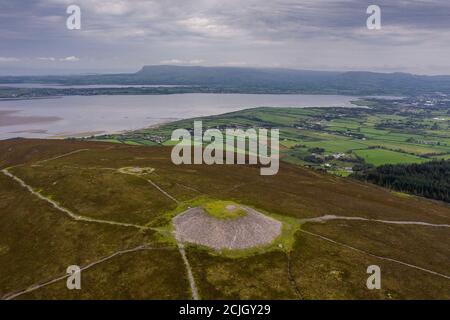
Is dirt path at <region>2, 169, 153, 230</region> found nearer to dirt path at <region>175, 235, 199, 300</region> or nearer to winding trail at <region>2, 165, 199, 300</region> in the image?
winding trail at <region>2, 165, 199, 300</region>

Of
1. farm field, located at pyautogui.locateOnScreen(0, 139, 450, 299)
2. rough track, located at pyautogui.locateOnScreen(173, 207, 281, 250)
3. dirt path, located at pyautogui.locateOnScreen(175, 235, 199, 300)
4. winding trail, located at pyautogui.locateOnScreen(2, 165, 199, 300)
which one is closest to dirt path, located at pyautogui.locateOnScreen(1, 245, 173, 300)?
winding trail, located at pyautogui.locateOnScreen(2, 165, 199, 300)

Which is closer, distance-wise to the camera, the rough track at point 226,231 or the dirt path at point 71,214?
the rough track at point 226,231

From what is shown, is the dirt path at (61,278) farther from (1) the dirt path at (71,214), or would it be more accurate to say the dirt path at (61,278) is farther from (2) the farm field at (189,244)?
(1) the dirt path at (71,214)

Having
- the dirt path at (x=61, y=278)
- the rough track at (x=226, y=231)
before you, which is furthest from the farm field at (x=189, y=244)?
the rough track at (x=226, y=231)

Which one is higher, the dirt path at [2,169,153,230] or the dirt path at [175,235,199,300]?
the dirt path at [2,169,153,230]

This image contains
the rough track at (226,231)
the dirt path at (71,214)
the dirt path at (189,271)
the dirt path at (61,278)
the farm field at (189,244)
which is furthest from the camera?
the dirt path at (71,214)

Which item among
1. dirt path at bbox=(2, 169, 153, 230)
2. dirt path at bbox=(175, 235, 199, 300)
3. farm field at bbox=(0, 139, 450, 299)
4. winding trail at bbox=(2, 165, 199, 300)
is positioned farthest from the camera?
dirt path at bbox=(2, 169, 153, 230)

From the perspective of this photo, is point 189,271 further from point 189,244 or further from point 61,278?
point 61,278

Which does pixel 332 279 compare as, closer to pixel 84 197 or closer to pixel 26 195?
pixel 84 197

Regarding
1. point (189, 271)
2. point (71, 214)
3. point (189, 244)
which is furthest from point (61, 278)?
point (71, 214)

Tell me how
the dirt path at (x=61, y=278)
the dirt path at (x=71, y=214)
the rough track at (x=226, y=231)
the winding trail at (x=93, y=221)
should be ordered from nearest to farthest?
the dirt path at (x=61, y=278) → the winding trail at (x=93, y=221) → the rough track at (x=226, y=231) → the dirt path at (x=71, y=214)
